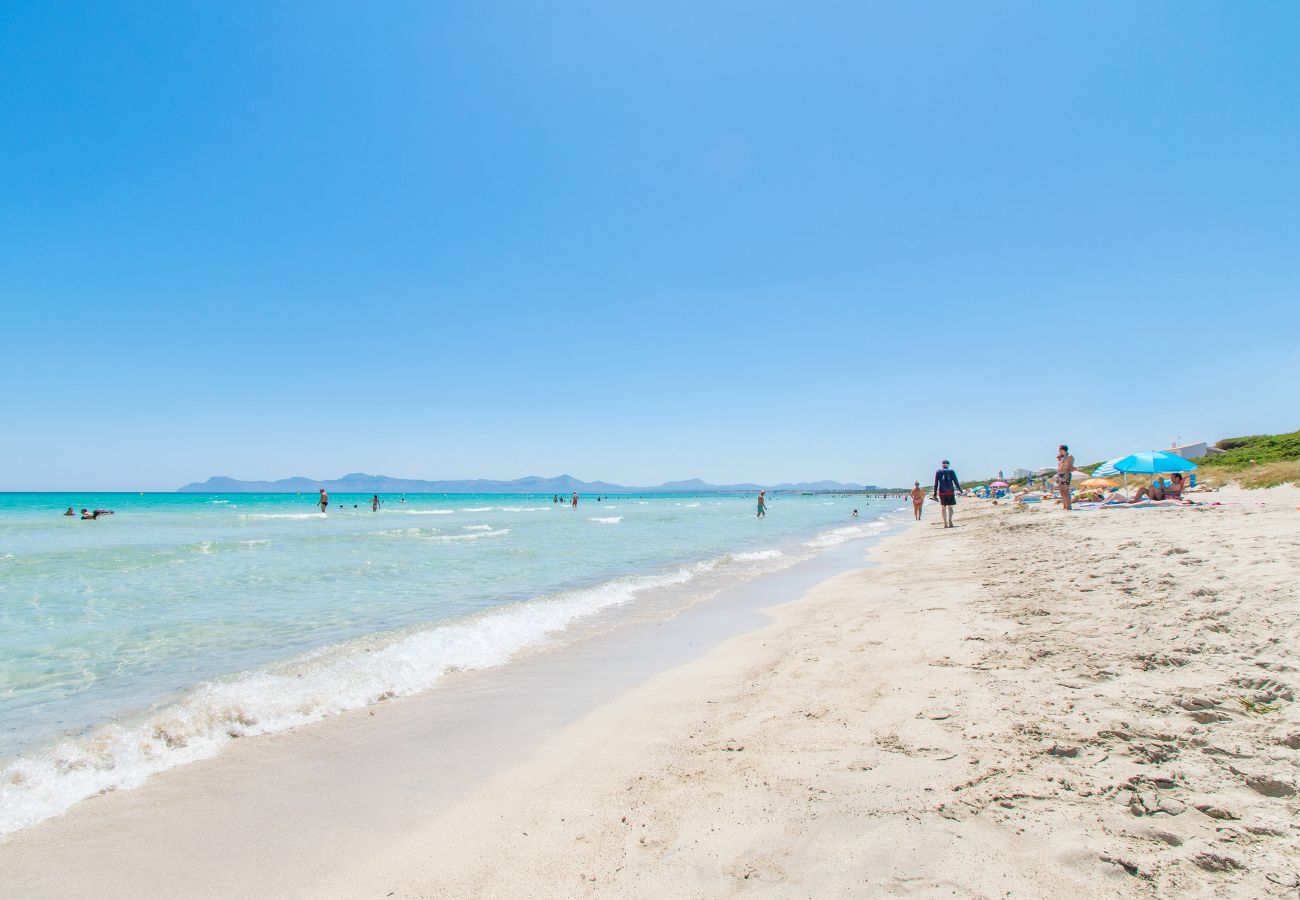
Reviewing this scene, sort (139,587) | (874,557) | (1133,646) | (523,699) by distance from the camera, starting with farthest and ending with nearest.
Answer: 1. (874,557)
2. (139,587)
3. (523,699)
4. (1133,646)

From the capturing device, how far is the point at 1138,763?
3.22 m

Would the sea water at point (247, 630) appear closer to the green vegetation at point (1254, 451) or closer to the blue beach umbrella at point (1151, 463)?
the blue beach umbrella at point (1151, 463)

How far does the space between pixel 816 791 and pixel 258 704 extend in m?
4.98

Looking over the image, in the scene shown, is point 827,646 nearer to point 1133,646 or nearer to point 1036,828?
point 1133,646

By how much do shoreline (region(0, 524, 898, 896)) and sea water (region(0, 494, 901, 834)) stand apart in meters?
0.35

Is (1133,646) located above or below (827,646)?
above

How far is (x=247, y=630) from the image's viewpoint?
874cm

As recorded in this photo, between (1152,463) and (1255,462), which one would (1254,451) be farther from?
(1152,463)

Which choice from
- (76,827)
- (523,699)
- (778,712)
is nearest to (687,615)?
(523,699)

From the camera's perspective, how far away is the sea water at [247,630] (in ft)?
16.0

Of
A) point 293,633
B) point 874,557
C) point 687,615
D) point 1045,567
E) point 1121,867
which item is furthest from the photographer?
point 874,557

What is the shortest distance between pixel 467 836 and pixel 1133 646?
5482mm

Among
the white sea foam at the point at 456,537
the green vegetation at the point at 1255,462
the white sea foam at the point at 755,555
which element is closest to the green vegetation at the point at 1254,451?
the green vegetation at the point at 1255,462

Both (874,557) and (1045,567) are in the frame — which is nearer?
(1045,567)
